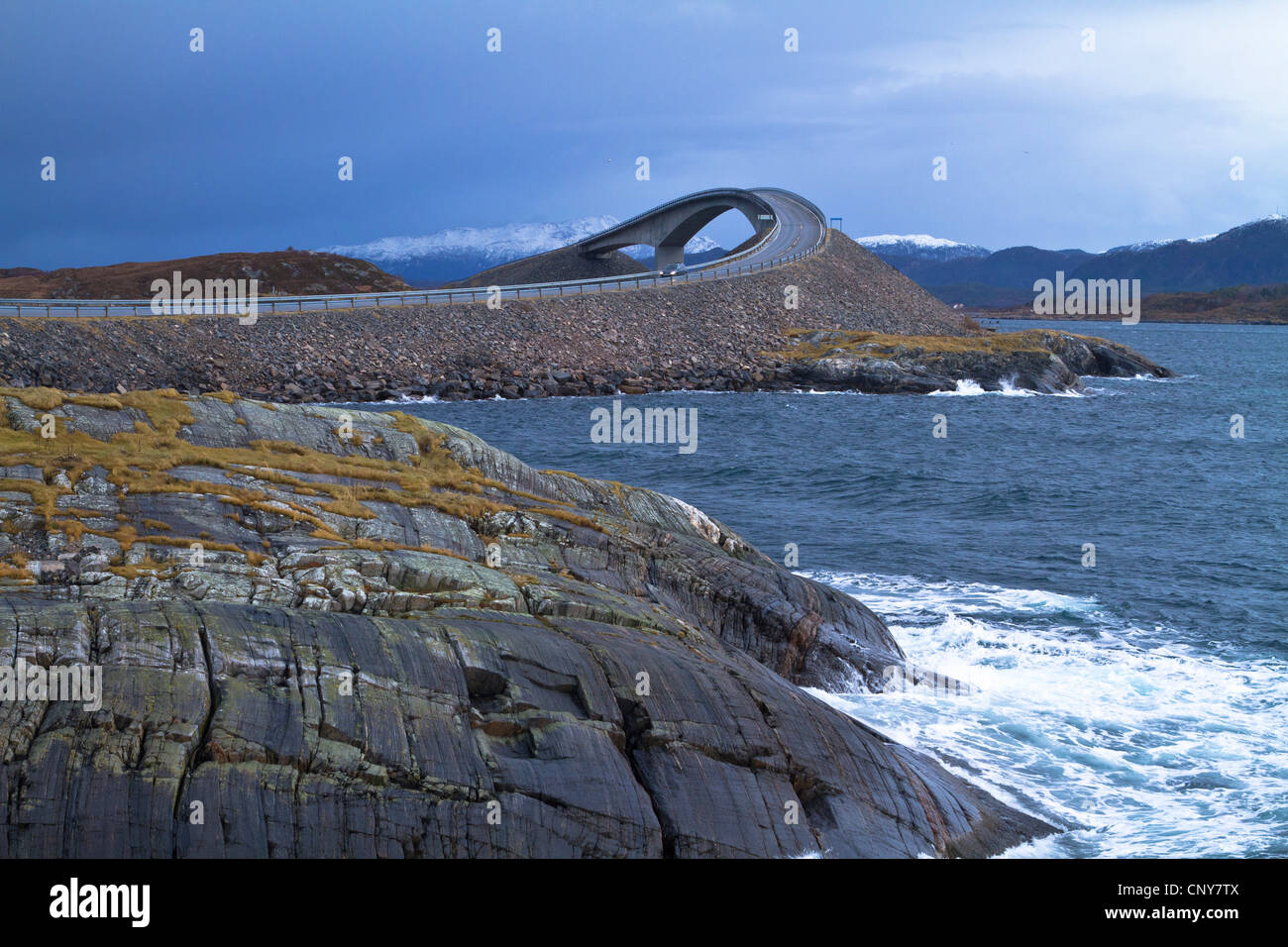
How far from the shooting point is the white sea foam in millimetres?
14742

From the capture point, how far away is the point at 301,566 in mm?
14055

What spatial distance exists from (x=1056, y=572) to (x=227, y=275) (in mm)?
104200

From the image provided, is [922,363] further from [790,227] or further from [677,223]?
[677,223]

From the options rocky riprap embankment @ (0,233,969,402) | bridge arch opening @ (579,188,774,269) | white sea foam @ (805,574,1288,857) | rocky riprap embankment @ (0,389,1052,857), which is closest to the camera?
rocky riprap embankment @ (0,389,1052,857)

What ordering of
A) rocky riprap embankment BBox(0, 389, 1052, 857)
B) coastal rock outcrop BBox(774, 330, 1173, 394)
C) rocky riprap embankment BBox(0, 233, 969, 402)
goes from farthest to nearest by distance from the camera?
coastal rock outcrop BBox(774, 330, 1173, 394) → rocky riprap embankment BBox(0, 233, 969, 402) → rocky riprap embankment BBox(0, 389, 1052, 857)

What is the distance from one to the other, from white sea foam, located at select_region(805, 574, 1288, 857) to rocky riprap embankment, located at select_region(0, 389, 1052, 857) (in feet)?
3.55

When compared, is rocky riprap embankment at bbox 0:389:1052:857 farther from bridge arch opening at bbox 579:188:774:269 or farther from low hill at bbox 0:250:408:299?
bridge arch opening at bbox 579:188:774:269

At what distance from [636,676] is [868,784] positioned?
10.4ft

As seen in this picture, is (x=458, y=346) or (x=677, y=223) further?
(x=677, y=223)

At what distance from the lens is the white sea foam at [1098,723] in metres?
14.7

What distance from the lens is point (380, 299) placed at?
8175 centimetres

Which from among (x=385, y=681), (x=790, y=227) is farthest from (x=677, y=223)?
(x=385, y=681)

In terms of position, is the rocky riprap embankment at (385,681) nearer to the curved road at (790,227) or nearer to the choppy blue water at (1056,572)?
the choppy blue water at (1056,572)

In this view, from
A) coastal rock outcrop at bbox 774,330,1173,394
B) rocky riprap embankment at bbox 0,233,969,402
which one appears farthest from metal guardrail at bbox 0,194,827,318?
coastal rock outcrop at bbox 774,330,1173,394
